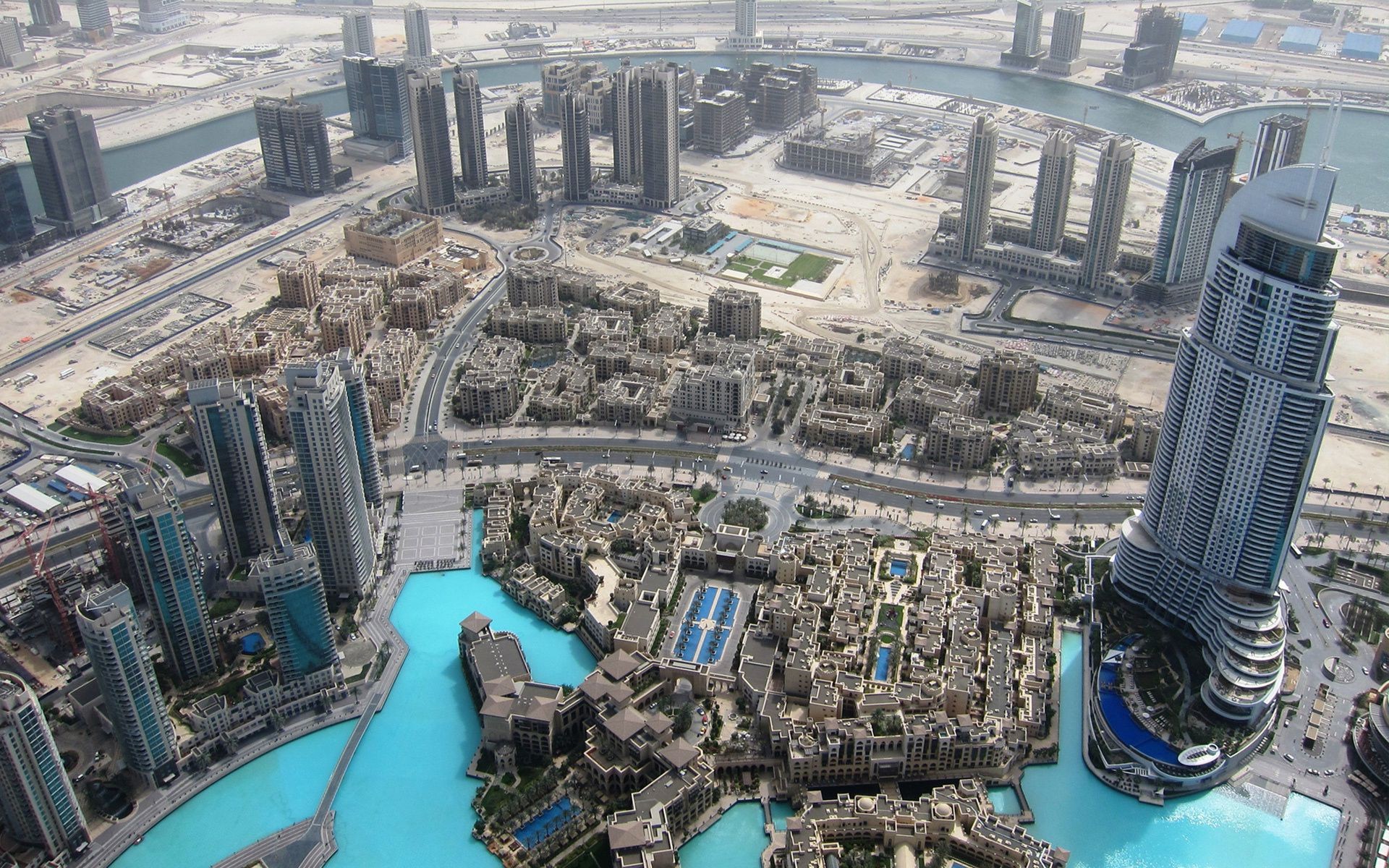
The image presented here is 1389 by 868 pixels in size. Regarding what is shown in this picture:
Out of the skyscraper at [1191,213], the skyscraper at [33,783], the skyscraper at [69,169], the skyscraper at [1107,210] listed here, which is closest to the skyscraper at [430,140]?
the skyscraper at [69,169]

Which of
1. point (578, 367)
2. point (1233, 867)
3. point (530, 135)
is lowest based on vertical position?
point (1233, 867)

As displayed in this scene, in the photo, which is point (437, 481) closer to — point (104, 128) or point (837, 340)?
point (837, 340)

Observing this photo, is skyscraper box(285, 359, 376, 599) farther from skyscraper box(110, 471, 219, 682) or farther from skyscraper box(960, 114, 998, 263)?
skyscraper box(960, 114, 998, 263)

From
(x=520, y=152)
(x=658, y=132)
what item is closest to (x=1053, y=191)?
(x=658, y=132)

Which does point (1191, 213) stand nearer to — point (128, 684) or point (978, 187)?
point (978, 187)

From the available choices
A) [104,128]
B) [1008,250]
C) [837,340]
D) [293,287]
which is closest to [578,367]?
[837,340]

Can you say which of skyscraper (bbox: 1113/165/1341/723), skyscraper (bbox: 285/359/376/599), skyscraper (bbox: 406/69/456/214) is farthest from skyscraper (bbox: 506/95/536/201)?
skyscraper (bbox: 1113/165/1341/723)

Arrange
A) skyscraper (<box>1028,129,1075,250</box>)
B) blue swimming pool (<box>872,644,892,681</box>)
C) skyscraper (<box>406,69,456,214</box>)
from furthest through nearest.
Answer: skyscraper (<box>406,69,456,214</box>) < skyscraper (<box>1028,129,1075,250</box>) < blue swimming pool (<box>872,644,892,681</box>)

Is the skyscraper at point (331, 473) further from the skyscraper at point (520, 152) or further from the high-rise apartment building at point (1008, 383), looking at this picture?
the skyscraper at point (520, 152)
